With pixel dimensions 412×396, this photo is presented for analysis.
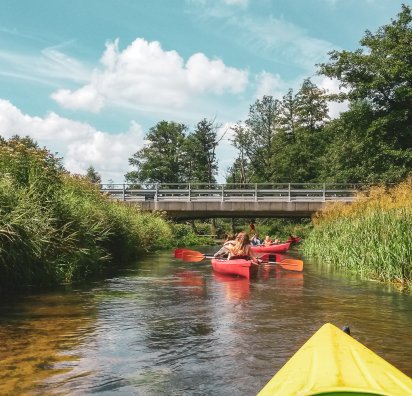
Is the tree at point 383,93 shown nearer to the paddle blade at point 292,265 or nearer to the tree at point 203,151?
the paddle blade at point 292,265

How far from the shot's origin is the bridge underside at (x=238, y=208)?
31156mm

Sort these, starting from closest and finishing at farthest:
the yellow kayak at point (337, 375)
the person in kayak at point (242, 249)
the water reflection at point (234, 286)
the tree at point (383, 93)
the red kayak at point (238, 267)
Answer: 1. the yellow kayak at point (337, 375)
2. the water reflection at point (234, 286)
3. the red kayak at point (238, 267)
4. the person in kayak at point (242, 249)
5. the tree at point (383, 93)

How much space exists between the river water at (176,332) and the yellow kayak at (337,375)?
1.76 meters

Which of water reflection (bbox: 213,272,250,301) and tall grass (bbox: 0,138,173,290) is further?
water reflection (bbox: 213,272,250,301)

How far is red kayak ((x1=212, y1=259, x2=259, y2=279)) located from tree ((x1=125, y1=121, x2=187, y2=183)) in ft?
187

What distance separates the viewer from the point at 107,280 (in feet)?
39.3

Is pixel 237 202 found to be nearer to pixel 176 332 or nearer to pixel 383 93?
pixel 383 93

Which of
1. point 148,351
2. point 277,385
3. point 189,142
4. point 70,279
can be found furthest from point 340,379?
point 189,142

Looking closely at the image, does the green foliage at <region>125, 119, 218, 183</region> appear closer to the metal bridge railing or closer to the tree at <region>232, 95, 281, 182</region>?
the tree at <region>232, 95, 281, 182</region>

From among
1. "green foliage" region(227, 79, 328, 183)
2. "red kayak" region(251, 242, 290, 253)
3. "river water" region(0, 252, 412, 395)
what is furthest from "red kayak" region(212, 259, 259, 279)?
"green foliage" region(227, 79, 328, 183)

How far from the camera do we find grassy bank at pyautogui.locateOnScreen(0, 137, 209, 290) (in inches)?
340

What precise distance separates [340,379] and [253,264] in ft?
34.1

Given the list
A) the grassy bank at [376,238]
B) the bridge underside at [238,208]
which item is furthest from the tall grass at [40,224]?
the bridge underside at [238,208]

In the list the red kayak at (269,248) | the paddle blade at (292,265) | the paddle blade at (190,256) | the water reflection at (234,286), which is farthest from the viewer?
the red kayak at (269,248)
